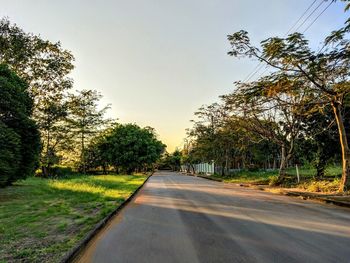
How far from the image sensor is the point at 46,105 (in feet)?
132

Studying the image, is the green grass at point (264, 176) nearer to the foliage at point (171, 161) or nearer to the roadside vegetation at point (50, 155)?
the roadside vegetation at point (50, 155)

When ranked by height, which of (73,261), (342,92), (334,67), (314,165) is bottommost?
(73,261)

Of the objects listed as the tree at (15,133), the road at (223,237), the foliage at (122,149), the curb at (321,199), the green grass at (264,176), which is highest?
the foliage at (122,149)

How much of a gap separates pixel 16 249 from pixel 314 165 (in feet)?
91.1

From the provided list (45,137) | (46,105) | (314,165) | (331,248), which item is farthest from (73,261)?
(45,137)

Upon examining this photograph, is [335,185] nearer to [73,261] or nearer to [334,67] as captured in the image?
[334,67]

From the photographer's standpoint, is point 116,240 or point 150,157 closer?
point 116,240

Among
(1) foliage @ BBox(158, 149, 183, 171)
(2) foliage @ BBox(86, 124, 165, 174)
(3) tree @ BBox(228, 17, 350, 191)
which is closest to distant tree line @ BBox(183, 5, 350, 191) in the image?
(3) tree @ BBox(228, 17, 350, 191)

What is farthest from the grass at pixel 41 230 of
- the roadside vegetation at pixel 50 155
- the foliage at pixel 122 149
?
the foliage at pixel 122 149

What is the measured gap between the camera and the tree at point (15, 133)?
16.5 meters

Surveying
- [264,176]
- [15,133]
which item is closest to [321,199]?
[15,133]

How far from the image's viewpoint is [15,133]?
56.4 ft

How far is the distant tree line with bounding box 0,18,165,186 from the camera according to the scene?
61.3ft

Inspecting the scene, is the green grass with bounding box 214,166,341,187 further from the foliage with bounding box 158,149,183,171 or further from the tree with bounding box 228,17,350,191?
the foliage with bounding box 158,149,183,171
